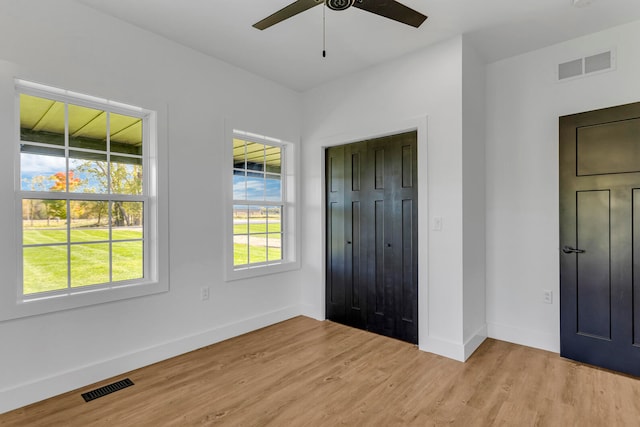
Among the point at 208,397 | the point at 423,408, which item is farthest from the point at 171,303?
the point at 423,408

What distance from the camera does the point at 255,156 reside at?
388cm

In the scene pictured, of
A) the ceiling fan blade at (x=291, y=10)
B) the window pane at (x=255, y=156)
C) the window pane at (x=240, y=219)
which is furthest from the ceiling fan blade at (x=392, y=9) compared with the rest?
the window pane at (x=240, y=219)

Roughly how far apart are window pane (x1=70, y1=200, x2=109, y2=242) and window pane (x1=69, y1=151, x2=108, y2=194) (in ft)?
0.36

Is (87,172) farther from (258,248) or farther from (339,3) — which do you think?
(339,3)

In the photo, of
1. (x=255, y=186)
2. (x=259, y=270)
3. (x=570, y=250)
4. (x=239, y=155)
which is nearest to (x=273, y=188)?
(x=255, y=186)

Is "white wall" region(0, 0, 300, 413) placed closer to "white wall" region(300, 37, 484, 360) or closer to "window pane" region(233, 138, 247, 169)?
"window pane" region(233, 138, 247, 169)

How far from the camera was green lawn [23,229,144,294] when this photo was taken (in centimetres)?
237

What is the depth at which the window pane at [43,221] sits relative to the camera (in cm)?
234

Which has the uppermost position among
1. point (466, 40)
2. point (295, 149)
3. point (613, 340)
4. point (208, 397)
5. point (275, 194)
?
point (466, 40)

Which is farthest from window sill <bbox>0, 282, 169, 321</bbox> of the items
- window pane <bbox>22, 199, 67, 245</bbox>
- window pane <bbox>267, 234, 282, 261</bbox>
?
window pane <bbox>267, 234, 282, 261</bbox>

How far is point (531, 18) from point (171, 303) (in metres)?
3.89

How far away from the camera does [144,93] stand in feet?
9.29

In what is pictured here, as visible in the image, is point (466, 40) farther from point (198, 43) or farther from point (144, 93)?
point (144, 93)

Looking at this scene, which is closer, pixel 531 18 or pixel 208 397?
pixel 208 397
